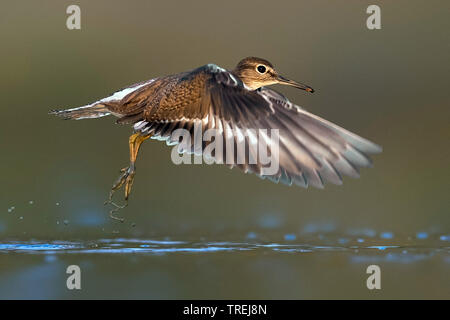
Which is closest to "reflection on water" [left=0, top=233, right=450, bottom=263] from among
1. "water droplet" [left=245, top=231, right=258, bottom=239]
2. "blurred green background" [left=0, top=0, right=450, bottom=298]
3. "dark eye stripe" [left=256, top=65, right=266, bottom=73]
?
"water droplet" [left=245, top=231, right=258, bottom=239]

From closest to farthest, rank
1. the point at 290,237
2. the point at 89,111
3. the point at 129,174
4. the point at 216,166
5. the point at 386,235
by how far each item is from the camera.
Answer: the point at 129,174 → the point at 89,111 → the point at 290,237 → the point at 386,235 → the point at 216,166

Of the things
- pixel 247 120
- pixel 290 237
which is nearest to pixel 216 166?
pixel 290 237

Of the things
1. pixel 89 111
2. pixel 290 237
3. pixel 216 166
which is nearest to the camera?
pixel 89 111

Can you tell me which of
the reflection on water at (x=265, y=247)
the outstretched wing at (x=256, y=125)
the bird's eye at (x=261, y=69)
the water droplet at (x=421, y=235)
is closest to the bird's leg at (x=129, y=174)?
the reflection on water at (x=265, y=247)

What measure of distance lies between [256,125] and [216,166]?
6.06 m

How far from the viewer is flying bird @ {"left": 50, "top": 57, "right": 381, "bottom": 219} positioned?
28.5ft

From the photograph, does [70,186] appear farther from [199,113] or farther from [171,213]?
[199,113]

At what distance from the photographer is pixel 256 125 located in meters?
9.16

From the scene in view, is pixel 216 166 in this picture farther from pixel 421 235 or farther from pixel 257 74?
pixel 421 235

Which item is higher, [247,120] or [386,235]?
[247,120]

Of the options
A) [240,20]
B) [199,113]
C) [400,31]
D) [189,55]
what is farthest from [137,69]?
[199,113]

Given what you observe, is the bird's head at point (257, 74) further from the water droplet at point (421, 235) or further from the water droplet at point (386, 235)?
the water droplet at point (421, 235)

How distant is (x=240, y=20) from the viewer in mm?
18578

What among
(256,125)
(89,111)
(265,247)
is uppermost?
(89,111)
